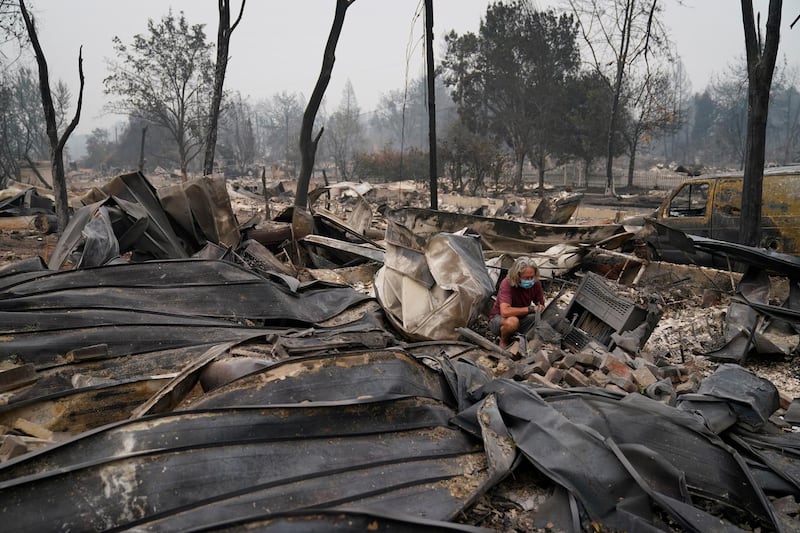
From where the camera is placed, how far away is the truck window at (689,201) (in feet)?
30.9

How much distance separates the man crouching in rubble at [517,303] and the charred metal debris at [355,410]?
19cm

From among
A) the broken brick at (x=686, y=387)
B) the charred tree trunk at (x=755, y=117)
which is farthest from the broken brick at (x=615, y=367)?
the charred tree trunk at (x=755, y=117)

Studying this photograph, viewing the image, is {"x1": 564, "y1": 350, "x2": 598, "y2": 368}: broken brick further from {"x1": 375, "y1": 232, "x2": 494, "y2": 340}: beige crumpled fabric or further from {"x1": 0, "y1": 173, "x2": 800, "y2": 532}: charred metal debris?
{"x1": 375, "y1": 232, "x2": 494, "y2": 340}: beige crumpled fabric

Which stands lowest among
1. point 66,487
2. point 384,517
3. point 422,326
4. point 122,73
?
point 422,326

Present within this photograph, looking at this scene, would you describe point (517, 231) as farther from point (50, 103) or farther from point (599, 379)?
point (50, 103)

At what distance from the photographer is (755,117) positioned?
751cm

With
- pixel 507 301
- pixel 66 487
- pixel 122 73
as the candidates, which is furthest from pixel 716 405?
pixel 122 73

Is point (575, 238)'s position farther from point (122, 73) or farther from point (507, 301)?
point (122, 73)

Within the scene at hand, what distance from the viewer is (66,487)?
194cm

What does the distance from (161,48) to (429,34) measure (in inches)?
946

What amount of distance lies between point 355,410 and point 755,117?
7.76 metres

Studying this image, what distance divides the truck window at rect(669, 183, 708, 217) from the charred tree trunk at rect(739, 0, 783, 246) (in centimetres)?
170

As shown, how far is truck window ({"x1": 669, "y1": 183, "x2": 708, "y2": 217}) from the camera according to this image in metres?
9.41

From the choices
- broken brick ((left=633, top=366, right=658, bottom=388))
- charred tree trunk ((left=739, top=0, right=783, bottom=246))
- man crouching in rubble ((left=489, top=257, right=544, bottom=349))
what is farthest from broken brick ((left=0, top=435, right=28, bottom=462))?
charred tree trunk ((left=739, top=0, right=783, bottom=246))
